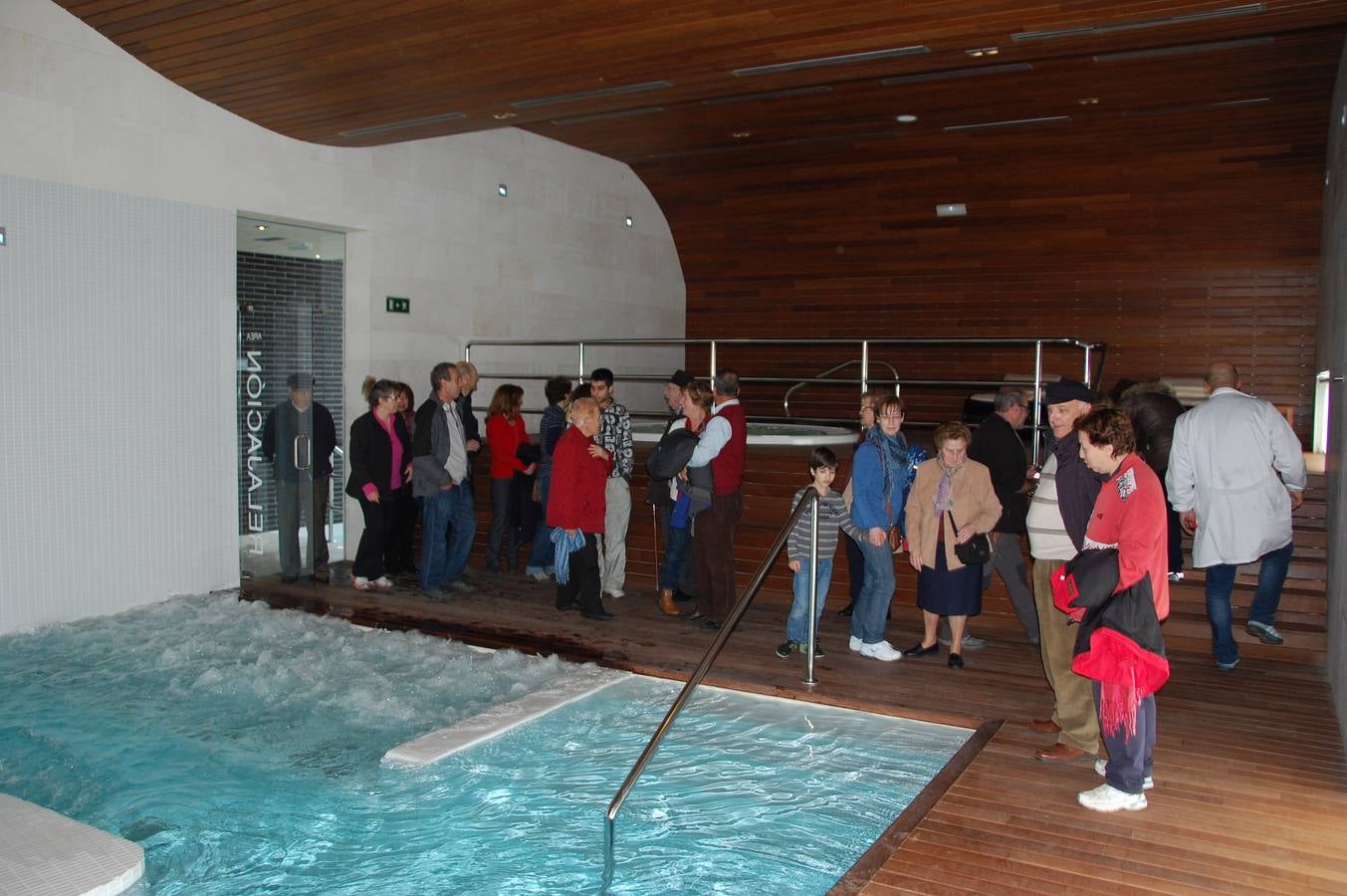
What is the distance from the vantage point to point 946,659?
20.3ft

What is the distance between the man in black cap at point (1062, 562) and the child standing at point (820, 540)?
1432mm

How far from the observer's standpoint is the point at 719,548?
22.5ft

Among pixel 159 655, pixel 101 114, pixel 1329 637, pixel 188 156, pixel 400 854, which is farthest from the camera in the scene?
pixel 188 156

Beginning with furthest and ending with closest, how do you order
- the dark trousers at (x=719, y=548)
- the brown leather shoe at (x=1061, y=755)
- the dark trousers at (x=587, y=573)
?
the dark trousers at (x=587, y=573) → the dark trousers at (x=719, y=548) → the brown leather shoe at (x=1061, y=755)

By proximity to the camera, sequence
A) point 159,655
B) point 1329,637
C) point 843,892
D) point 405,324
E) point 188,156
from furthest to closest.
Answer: point 405,324 < point 188,156 < point 159,655 < point 1329,637 < point 843,892

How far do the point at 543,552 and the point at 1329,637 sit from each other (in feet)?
17.1

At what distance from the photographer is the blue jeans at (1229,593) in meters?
5.93

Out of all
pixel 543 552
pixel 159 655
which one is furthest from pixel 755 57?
pixel 159 655

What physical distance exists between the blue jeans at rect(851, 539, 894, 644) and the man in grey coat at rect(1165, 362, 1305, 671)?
5.32 ft

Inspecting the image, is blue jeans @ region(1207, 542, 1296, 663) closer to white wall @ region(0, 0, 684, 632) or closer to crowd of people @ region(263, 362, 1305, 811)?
crowd of people @ region(263, 362, 1305, 811)

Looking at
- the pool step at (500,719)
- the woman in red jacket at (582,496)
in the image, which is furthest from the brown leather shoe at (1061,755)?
the woman in red jacket at (582,496)

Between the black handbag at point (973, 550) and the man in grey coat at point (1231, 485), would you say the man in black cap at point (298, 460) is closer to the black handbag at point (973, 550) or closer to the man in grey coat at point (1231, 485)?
the black handbag at point (973, 550)

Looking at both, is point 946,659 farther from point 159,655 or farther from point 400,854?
point 159,655

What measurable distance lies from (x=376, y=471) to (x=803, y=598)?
3421mm
